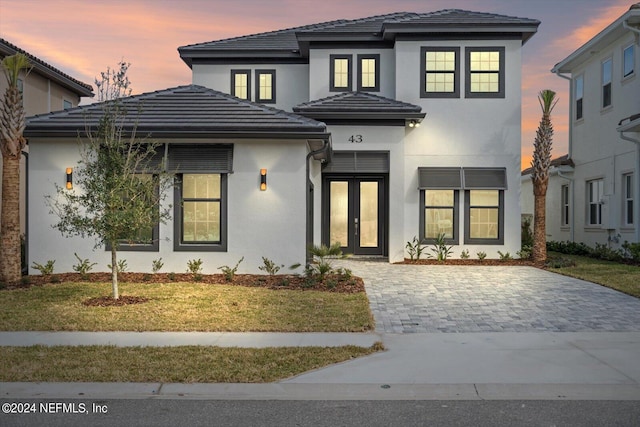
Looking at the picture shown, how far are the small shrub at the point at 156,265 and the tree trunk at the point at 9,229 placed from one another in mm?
2895

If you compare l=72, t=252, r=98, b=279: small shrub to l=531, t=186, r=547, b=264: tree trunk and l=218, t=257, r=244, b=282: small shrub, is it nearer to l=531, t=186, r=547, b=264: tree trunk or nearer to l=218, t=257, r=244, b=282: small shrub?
l=218, t=257, r=244, b=282: small shrub

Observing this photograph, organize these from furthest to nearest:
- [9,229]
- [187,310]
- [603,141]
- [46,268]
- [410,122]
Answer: [603,141]
[410,122]
[46,268]
[9,229]
[187,310]

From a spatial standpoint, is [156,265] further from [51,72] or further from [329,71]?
[51,72]

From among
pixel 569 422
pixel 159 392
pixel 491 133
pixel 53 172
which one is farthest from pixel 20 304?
pixel 491 133

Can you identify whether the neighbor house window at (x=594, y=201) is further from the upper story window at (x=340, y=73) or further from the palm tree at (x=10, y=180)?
the palm tree at (x=10, y=180)

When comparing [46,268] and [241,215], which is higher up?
[241,215]

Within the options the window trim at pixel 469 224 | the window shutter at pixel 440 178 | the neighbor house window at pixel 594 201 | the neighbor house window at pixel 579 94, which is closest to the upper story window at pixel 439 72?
the window shutter at pixel 440 178

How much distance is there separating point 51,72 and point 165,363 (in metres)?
21.2

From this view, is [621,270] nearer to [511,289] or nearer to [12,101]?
[511,289]

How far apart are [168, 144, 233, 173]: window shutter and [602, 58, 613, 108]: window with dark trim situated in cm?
1502

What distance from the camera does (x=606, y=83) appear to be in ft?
70.8

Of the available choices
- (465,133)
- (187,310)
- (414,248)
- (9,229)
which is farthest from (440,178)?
(9,229)

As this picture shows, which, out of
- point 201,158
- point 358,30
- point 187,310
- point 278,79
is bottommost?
point 187,310

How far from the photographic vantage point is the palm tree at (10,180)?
12.7m
